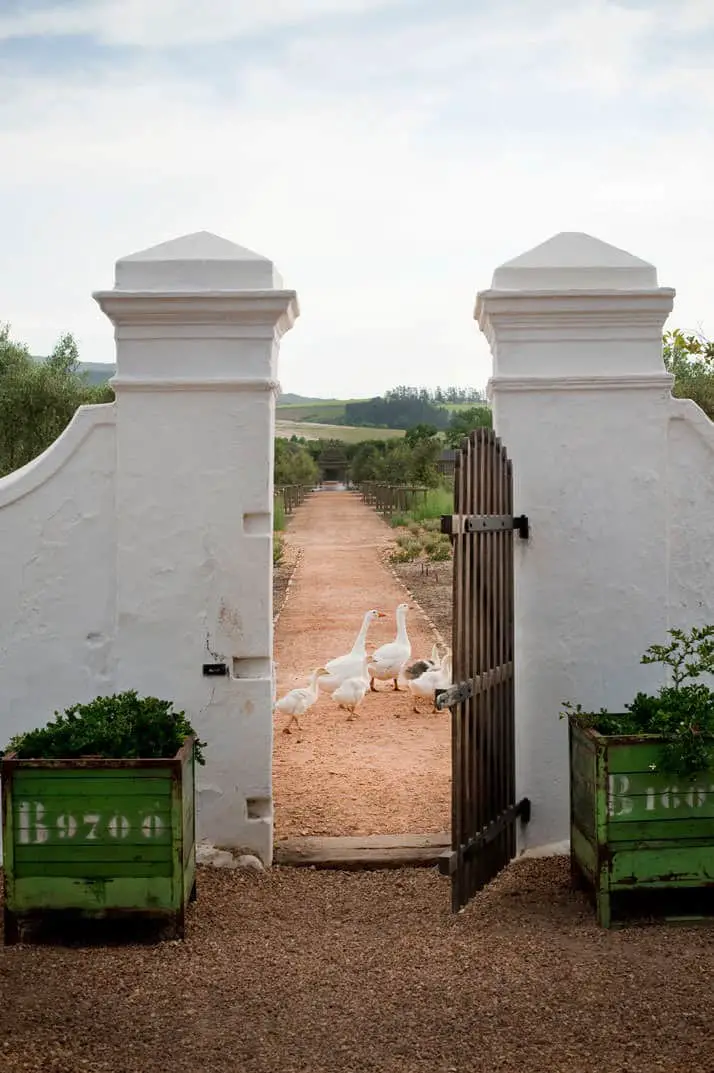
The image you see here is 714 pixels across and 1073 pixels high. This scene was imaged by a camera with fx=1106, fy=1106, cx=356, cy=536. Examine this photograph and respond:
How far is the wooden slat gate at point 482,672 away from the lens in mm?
4855

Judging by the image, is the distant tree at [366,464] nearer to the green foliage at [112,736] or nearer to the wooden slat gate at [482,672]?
the wooden slat gate at [482,672]

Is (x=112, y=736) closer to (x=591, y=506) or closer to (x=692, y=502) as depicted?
(x=591, y=506)

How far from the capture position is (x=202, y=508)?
554 cm

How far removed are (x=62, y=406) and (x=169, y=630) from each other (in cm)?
1975

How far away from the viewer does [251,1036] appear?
3.92m

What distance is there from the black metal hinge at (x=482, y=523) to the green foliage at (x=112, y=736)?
1473 mm

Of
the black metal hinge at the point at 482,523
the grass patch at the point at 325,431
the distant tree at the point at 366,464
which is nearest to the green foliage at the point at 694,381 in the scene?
the black metal hinge at the point at 482,523

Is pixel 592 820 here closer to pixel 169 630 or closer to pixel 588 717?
pixel 588 717

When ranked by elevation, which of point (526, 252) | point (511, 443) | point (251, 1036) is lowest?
point (251, 1036)

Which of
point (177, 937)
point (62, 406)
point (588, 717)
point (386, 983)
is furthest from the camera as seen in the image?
point (62, 406)

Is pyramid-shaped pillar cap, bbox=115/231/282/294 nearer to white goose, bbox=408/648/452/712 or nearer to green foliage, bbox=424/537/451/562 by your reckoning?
white goose, bbox=408/648/452/712

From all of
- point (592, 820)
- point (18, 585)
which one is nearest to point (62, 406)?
point (18, 585)

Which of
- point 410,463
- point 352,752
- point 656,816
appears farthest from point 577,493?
point 410,463

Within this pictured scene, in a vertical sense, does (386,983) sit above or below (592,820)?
below
